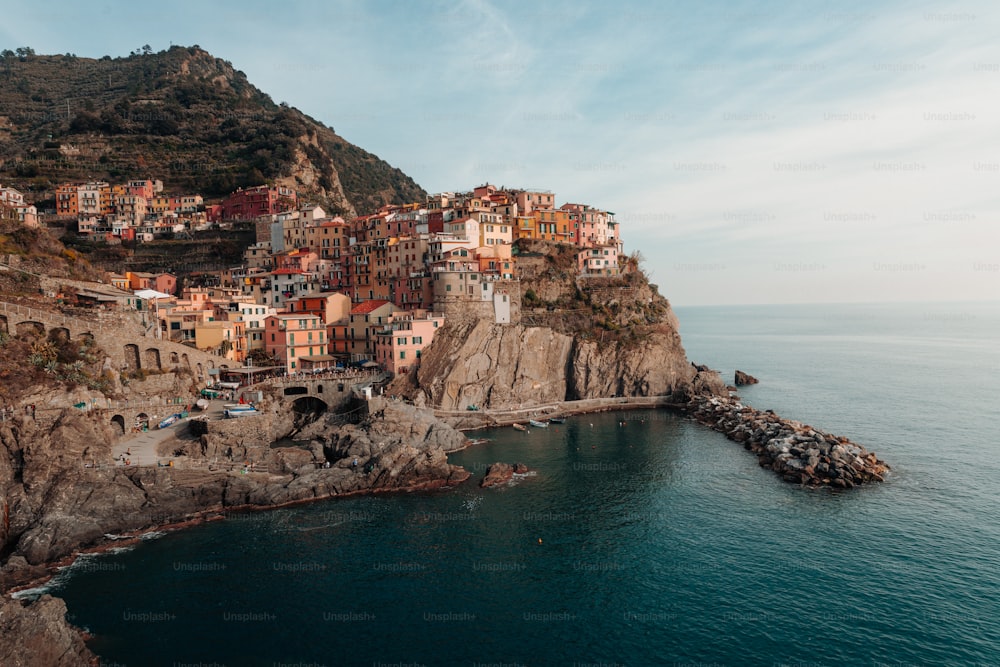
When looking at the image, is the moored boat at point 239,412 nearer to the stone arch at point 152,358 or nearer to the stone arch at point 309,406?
the stone arch at point 152,358

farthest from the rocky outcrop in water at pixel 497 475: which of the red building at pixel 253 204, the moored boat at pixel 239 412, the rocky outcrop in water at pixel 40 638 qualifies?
the red building at pixel 253 204

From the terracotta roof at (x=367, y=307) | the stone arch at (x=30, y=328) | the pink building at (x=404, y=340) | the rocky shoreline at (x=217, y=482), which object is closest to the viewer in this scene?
the rocky shoreline at (x=217, y=482)

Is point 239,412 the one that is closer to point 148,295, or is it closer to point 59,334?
point 59,334

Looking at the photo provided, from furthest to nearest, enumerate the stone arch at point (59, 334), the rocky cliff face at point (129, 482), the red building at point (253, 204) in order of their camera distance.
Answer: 1. the red building at point (253, 204)
2. the stone arch at point (59, 334)
3. the rocky cliff face at point (129, 482)

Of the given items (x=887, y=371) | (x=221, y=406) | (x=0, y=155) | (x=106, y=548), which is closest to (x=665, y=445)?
(x=221, y=406)

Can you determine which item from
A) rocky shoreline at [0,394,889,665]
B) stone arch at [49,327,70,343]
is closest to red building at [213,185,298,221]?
stone arch at [49,327,70,343]

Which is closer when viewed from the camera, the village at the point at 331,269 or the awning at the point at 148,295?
the awning at the point at 148,295

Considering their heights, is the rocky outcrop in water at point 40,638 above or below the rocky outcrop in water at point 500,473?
below
